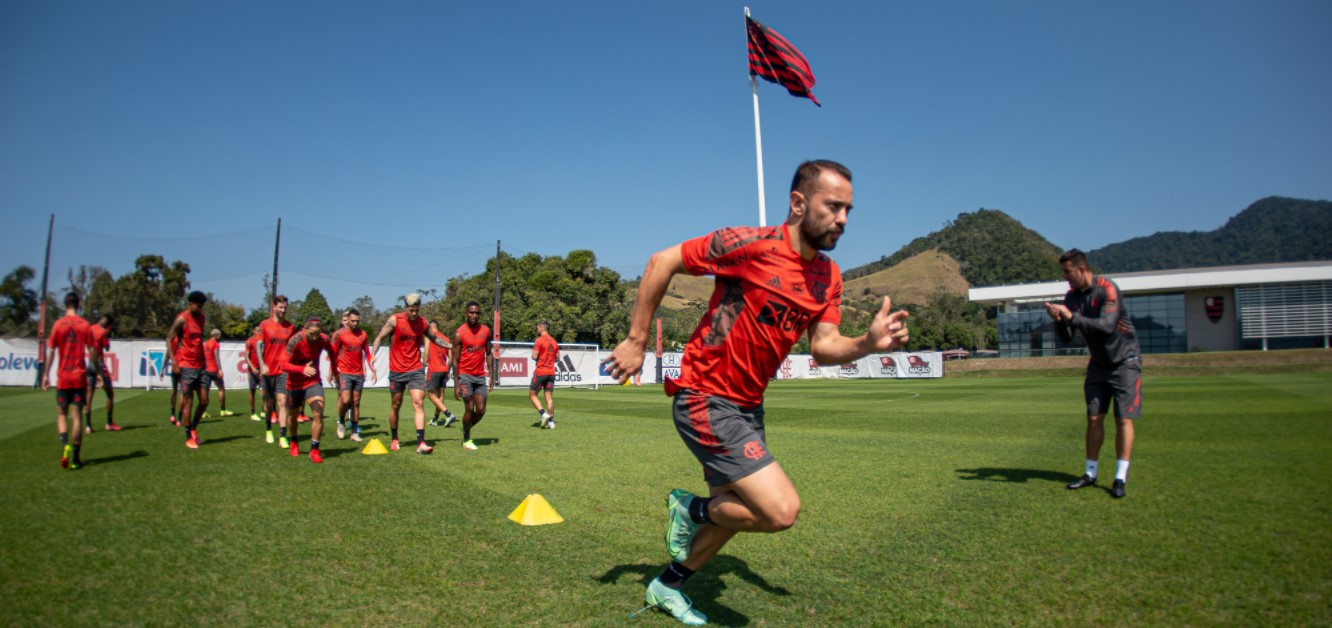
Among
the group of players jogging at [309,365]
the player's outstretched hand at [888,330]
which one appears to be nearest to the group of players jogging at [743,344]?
the player's outstretched hand at [888,330]

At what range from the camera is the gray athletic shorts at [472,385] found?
36.5ft

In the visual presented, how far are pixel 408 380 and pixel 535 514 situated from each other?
596 cm

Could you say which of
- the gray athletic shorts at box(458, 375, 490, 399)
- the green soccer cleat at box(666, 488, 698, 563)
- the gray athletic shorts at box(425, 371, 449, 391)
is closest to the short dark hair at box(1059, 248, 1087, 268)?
the green soccer cleat at box(666, 488, 698, 563)

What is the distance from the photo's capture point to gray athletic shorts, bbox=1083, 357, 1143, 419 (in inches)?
276

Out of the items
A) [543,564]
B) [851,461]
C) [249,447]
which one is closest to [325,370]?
[249,447]

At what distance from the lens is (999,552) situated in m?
4.84

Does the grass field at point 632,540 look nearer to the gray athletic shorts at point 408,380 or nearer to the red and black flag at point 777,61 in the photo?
the gray athletic shorts at point 408,380

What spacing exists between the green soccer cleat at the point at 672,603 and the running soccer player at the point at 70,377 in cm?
888

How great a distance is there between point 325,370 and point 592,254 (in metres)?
41.1

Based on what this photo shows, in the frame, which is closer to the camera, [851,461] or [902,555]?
[902,555]

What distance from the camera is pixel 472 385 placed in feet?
36.8

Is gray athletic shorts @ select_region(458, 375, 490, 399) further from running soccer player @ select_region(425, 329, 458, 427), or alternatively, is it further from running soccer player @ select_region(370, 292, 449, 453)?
running soccer player @ select_region(425, 329, 458, 427)

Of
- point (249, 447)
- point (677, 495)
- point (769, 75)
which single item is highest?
point (769, 75)

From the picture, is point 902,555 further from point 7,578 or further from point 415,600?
point 7,578
